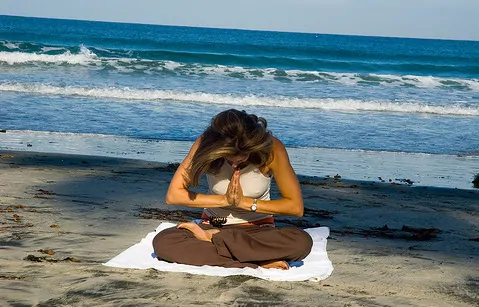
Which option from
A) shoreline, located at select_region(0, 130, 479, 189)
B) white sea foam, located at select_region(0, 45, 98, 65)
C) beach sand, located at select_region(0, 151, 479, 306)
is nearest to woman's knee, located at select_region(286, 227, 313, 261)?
beach sand, located at select_region(0, 151, 479, 306)

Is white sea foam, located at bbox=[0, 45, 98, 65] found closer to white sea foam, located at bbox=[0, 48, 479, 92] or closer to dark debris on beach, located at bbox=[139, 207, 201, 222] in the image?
white sea foam, located at bbox=[0, 48, 479, 92]

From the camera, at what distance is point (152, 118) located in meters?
16.0

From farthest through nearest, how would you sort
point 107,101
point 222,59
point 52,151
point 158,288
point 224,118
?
1. point 222,59
2. point 107,101
3. point 52,151
4. point 224,118
5. point 158,288

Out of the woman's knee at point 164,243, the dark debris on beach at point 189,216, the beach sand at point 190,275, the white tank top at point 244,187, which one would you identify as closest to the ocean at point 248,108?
the beach sand at point 190,275

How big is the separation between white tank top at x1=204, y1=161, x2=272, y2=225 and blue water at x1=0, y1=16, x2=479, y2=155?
8.09 m

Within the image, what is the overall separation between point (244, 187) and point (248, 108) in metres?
14.7

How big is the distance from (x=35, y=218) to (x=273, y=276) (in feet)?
7.48

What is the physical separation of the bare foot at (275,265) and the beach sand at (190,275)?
279 mm

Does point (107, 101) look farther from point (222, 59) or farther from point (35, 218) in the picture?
point (222, 59)

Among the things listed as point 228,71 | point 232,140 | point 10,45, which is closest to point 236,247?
point 232,140

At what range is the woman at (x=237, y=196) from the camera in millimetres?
4684

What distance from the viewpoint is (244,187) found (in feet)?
16.4

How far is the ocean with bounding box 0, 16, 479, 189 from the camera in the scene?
11891 millimetres


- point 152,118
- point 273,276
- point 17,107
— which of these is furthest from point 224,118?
point 17,107
